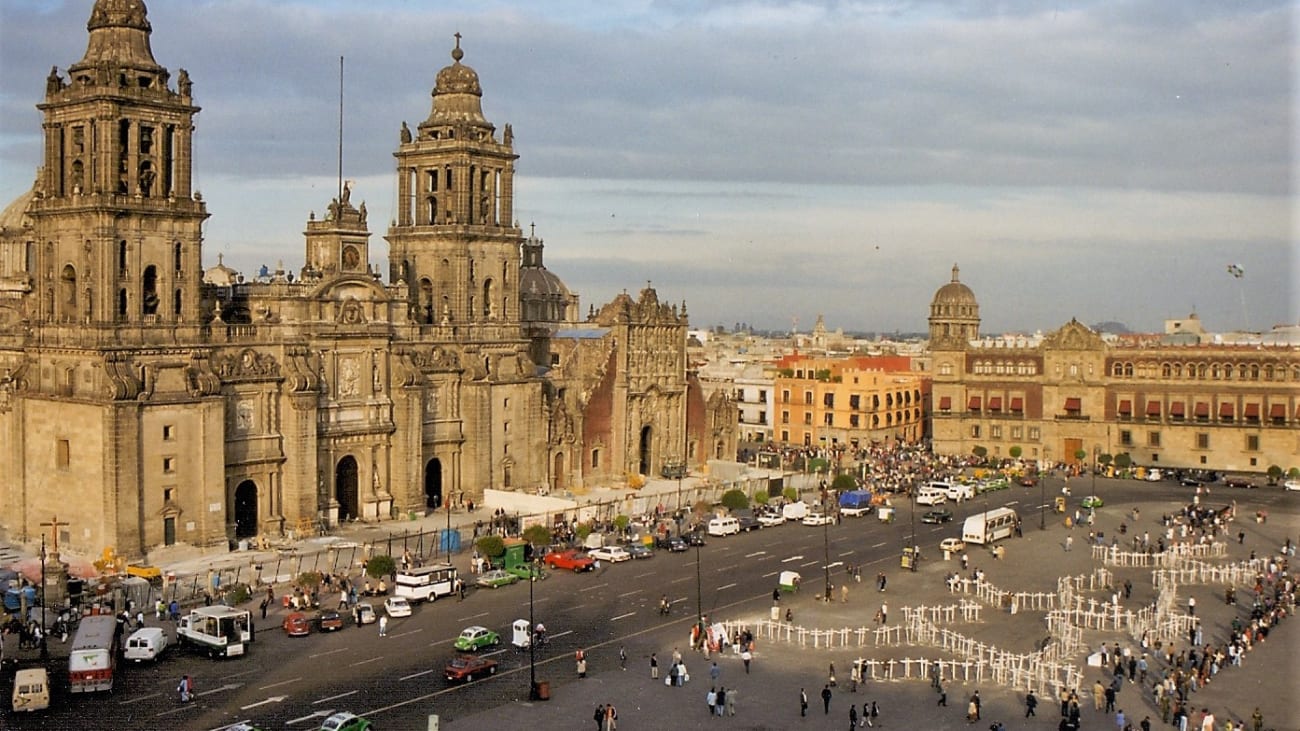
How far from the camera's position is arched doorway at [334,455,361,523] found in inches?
3000

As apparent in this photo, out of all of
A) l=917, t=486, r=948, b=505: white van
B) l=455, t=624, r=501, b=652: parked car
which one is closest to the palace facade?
l=917, t=486, r=948, b=505: white van

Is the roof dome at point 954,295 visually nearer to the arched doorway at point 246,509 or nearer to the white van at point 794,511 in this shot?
the white van at point 794,511

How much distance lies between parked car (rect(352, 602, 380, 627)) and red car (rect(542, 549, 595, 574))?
1223 centimetres

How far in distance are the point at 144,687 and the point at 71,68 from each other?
33.5 metres

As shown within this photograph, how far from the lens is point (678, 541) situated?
71000 millimetres

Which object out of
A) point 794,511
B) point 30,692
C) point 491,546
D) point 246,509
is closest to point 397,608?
point 491,546

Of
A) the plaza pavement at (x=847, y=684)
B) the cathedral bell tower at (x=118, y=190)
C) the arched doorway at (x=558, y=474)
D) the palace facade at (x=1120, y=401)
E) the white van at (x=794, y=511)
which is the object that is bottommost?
the plaza pavement at (x=847, y=684)

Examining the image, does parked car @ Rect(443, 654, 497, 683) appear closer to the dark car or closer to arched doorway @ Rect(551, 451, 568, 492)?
the dark car

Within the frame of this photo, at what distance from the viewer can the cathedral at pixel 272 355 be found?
64188 millimetres

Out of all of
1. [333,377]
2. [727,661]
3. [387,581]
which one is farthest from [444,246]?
[727,661]

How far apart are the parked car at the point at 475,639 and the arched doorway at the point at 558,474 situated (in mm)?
37891

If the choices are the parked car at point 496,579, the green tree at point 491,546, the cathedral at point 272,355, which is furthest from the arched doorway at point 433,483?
the parked car at point 496,579

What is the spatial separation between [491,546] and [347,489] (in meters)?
15.9

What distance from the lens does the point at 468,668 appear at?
151 feet
